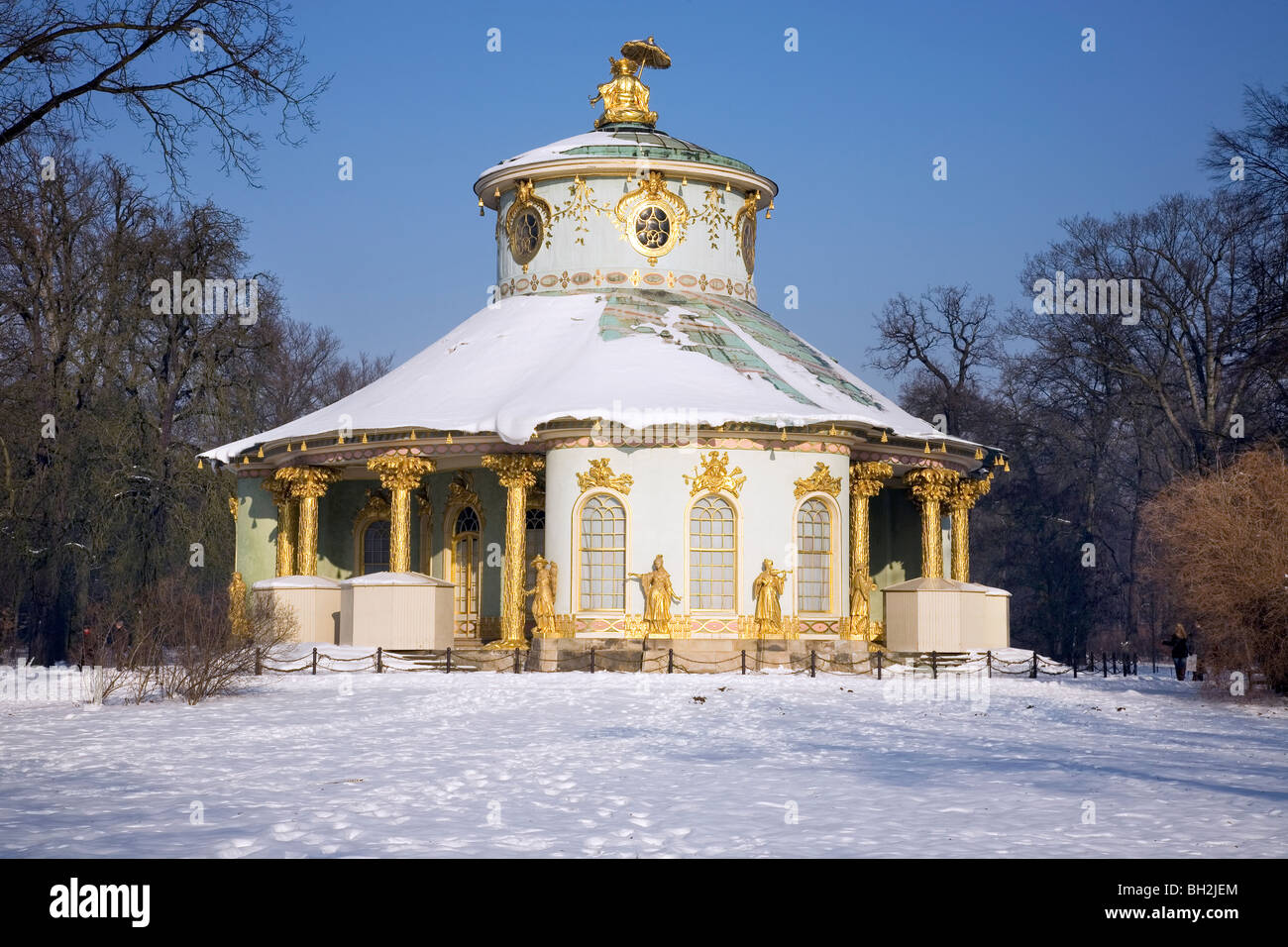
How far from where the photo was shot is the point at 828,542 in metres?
29.5

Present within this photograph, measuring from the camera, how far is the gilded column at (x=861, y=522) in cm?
3025

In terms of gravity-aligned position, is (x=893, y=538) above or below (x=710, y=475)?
below

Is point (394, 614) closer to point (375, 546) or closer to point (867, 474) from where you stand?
point (375, 546)

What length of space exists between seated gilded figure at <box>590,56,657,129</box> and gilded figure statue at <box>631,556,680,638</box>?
14.5 meters

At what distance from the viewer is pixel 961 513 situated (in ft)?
114

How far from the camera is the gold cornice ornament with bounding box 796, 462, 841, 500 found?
1137 inches

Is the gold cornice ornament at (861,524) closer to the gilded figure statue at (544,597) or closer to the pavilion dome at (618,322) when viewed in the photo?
the pavilion dome at (618,322)

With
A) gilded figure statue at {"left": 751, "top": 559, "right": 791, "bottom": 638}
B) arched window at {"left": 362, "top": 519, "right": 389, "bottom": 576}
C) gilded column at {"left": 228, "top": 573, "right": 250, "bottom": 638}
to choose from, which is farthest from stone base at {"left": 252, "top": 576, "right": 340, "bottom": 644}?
gilded figure statue at {"left": 751, "top": 559, "right": 791, "bottom": 638}

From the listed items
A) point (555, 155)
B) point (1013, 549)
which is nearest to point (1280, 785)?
point (555, 155)

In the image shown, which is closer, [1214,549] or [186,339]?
[1214,549]

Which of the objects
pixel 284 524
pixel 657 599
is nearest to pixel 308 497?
pixel 284 524

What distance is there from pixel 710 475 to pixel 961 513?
902cm

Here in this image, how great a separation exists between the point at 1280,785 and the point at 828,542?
57.7 feet
